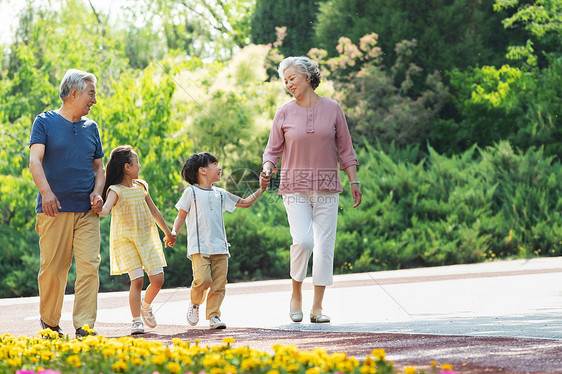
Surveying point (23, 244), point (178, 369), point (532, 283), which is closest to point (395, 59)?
point (23, 244)

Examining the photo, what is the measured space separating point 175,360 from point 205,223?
2792 millimetres

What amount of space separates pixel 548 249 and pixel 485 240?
3.61ft

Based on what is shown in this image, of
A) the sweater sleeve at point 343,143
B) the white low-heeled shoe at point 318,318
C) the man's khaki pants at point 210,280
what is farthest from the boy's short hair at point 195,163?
the white low-heeled shoe at point 318,318

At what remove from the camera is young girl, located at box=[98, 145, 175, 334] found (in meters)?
6.09

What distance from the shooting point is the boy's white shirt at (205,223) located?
624 cm

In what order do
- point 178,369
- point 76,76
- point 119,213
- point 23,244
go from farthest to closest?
point 23,244
point 119,213
point 76,76
point 178,369

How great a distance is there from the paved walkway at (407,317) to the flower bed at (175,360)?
717mm

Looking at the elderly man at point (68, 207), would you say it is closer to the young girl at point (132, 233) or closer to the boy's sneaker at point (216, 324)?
the young girl at point (132, 233)

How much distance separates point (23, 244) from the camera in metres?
12.6

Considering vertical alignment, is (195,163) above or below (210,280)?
above

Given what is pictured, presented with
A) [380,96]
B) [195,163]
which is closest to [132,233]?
[195,163]

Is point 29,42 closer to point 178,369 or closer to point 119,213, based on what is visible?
point 119,213

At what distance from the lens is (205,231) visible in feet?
20.6

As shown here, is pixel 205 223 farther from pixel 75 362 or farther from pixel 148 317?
pixel 75 362
